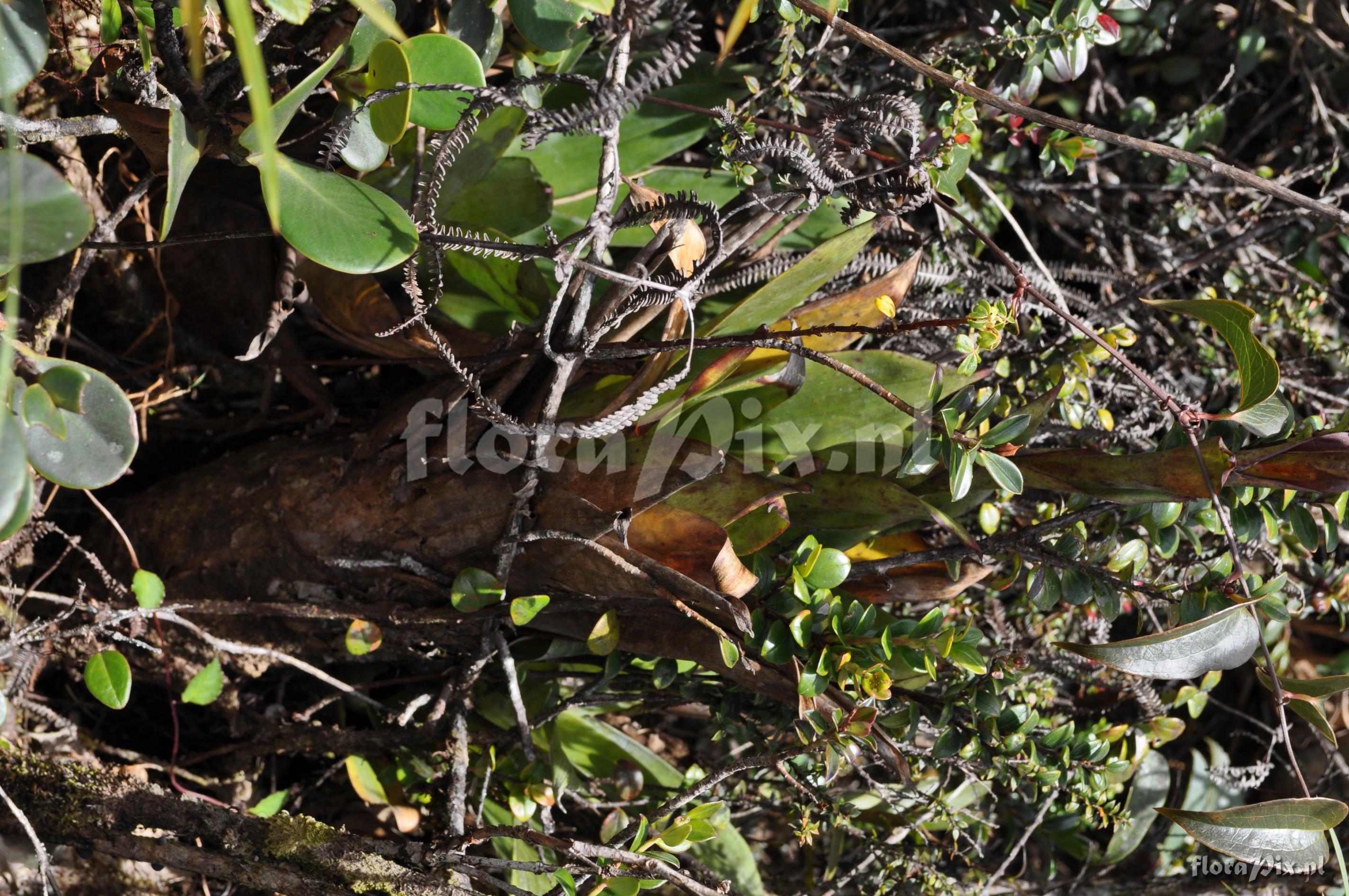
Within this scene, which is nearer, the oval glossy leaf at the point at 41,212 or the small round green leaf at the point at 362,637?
the oval glossy leaf at the point at 41,212

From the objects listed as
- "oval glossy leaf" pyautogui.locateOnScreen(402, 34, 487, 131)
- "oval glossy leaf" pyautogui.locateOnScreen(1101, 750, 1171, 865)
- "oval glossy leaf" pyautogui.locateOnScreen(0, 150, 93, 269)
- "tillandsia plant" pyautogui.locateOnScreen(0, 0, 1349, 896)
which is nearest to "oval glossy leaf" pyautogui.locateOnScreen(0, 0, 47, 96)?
"tillandsia plant" pyautogui.locateOnScreen(0, 0, 1349, 896)

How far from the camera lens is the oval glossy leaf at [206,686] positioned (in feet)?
2.85

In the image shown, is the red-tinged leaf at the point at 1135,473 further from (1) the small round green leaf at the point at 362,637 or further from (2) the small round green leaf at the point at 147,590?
(2) the small round green leaf at the point at 147,590

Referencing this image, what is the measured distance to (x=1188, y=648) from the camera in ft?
2.14

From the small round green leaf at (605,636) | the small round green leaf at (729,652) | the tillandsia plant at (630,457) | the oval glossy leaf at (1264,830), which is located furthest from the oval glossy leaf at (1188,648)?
the small round green leaf at (605,636)

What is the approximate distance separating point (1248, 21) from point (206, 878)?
1.78 m

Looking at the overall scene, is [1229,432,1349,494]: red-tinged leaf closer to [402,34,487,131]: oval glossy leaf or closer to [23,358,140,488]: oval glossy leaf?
[402,34,487,131]: oval glossy leaf

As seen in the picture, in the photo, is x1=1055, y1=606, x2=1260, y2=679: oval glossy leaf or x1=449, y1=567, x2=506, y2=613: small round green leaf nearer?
x1=1055, y1=606, x2=1260, y2=679: oval glossy leaf

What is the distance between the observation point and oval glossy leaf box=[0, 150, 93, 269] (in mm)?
488

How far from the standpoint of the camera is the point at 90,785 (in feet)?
2.78

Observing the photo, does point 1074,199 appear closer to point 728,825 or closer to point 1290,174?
point 1290,174

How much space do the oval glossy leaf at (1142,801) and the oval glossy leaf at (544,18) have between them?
3.58 feet

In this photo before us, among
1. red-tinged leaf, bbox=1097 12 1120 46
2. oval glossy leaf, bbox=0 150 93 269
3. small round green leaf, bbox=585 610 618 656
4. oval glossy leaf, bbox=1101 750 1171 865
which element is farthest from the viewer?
oval glossy leaf, bbox=1101 750 1171 865

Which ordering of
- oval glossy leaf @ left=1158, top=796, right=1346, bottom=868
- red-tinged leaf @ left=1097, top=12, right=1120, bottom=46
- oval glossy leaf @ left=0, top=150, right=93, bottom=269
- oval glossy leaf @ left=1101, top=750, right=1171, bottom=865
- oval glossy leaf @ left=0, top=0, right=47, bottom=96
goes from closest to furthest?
oval glossy leaf @ left=0, top=150, right=93, bottom=269 < oval glossy leaf @ left=0, top=0, right=47, bottom=96 < oval glossy leaf @ left=1158, top=796, right=1346, bottom=868 < red-tinged leaf @ left=1097, top=12, right=1120, bottom=46 < oval glossy leaf @ left=1101, top=750, right=1171, bottom=865
